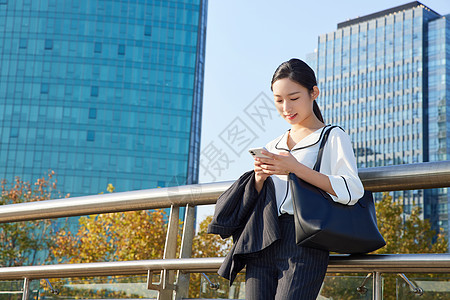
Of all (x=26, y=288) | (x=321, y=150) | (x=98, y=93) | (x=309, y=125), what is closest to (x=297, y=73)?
(x=309, y=125)

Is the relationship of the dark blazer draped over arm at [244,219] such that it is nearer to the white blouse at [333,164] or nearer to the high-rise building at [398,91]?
the white blouse at [333,164]

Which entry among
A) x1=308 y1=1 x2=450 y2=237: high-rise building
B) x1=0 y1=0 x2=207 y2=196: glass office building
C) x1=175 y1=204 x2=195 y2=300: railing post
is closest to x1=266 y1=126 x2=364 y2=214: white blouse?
x1=175 y1=204 x2=195 y2=300: railing post

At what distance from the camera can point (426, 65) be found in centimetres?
8850

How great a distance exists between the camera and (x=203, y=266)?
2.58 metres

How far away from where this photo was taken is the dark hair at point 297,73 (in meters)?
2.38

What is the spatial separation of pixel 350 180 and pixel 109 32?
68613 millimetres

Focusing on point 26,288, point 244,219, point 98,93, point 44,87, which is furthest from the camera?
point 98,93

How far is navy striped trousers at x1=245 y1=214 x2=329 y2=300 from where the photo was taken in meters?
2.11

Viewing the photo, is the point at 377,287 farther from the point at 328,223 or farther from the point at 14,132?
the point at 14,132

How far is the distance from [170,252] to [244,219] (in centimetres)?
74

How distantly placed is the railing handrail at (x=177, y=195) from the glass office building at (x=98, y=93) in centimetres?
5982

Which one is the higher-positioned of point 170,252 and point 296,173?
point 296,173

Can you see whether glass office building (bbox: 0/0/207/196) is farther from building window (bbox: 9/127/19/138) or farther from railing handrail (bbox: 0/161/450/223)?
railing handrail (bbox: 0/161/450/223)

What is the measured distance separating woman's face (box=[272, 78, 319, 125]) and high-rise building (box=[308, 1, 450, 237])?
78996mm
